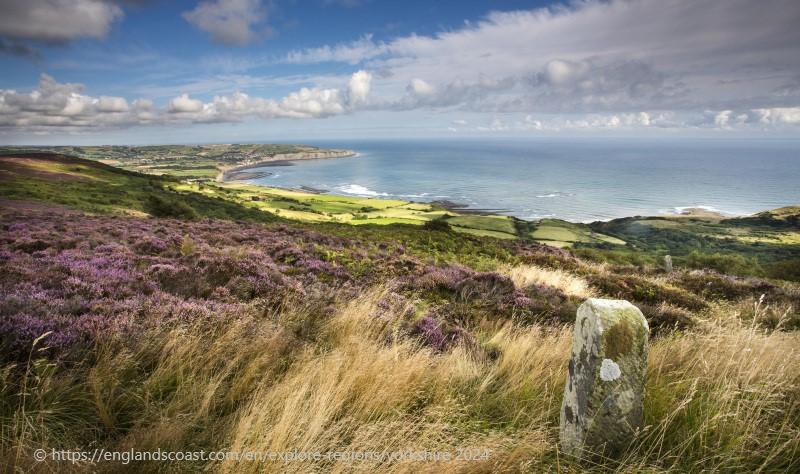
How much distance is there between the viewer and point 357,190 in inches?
6216

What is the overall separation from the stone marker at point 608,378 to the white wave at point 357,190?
142m

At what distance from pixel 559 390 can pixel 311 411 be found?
9.20 feet

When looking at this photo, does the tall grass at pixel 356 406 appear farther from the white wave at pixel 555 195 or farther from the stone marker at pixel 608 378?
the white wave at pixel 555 195

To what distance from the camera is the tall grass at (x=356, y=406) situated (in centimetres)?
281

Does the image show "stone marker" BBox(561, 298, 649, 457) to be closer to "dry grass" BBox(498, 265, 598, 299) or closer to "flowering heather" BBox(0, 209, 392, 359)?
"flowering heather" BBox(0, 209, 392, 359)

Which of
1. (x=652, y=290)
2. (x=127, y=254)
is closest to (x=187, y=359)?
(x=127, y=254)

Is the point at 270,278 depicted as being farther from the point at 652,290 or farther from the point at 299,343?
the point at 652,290

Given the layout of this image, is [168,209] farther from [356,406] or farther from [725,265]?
[725,265]

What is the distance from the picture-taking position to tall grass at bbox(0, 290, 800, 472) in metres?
2.81

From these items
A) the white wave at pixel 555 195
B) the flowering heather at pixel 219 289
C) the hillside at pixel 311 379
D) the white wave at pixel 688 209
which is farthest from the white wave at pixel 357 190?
the hillside at pixel 311 379

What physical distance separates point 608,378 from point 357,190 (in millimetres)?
157739

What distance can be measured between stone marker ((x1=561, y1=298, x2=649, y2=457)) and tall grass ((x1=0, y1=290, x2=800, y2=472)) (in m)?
0.19

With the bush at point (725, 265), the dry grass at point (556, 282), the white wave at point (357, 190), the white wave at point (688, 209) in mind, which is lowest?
the white wave at point (688, 209)

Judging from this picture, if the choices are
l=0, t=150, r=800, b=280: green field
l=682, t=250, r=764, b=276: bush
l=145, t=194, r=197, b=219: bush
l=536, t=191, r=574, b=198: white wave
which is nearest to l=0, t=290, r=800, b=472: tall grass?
l=0, t=150, r=800, b=280: green field
